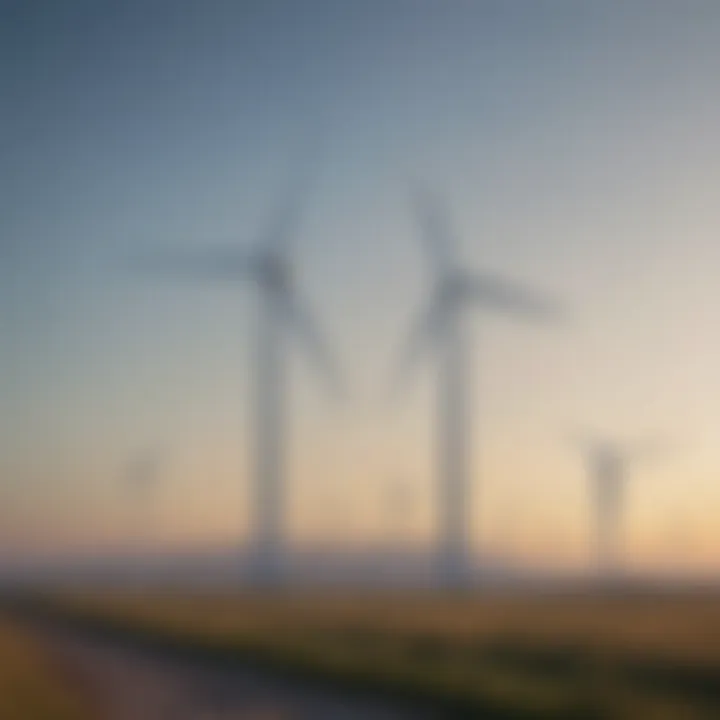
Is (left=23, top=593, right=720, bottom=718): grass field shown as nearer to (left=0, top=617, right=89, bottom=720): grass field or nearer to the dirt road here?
the dirt road

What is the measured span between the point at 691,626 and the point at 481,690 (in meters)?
23.1

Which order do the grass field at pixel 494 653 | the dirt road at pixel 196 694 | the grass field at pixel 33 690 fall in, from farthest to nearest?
the grass field at pixel 494 653 < the dirt road at pixel 196 694 < the grass field at pixel 33 690

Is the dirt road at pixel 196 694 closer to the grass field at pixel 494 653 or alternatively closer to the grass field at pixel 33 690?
the grass field at pixel 33 690

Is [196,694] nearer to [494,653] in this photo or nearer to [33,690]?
[33,690]

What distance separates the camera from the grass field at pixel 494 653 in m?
22.2

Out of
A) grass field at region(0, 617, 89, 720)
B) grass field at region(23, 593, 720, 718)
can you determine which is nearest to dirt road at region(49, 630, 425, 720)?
grass field at region(0, 617, 89, 720)

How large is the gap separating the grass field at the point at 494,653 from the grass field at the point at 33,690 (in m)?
5.36

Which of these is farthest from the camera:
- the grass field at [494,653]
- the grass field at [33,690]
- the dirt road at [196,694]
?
the grass field at [494,653]

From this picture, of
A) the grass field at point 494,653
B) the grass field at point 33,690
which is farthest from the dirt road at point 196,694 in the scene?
the grass field at point 494,653

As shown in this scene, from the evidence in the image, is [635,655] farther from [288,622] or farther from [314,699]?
[288,622]

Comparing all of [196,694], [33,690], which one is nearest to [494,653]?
[196,694]

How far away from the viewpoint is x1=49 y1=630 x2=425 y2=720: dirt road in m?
20.4

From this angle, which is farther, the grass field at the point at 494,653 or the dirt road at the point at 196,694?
the grass field at the point at 494,653

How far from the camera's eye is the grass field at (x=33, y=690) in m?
19.5
